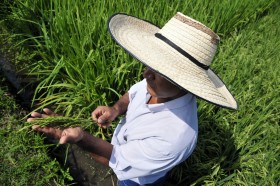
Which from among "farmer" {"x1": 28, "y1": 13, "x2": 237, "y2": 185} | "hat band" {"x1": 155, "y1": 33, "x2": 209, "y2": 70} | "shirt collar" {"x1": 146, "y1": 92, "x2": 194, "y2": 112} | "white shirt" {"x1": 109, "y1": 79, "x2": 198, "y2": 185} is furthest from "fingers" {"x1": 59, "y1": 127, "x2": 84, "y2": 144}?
"hat band" {"x1": 155, "y1": 33, "x2": 209, "y2": 70}

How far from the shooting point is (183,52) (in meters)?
1.18

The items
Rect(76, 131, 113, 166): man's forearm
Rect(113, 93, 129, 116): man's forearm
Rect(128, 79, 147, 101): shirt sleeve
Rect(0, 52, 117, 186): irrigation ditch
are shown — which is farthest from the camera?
Rect(0, 52, 117, 186): irrigation ditch

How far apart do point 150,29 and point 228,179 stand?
3.68 ft

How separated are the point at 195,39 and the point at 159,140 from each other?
448mm

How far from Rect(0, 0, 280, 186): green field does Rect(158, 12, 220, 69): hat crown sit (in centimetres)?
88

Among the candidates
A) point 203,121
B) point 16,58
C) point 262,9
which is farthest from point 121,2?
point 262,9

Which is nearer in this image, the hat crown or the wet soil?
the hat crown

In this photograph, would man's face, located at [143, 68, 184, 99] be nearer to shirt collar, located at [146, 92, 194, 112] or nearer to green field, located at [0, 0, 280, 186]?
shirt collar, located at [146, 92, 194, 112]

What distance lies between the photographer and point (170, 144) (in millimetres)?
1214

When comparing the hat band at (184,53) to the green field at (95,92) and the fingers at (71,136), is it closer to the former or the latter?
the fingers at (71,136)

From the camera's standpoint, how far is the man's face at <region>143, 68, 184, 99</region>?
1.24m

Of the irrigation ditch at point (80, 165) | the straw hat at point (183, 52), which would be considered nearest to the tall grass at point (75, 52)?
the irrigation ditch at point (80, 165)

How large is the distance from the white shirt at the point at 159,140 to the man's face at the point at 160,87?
3 centimetres

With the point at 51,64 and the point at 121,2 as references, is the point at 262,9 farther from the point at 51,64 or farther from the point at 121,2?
the point at 51,64
